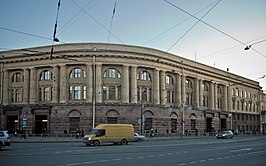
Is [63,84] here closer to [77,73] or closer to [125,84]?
[77,73]

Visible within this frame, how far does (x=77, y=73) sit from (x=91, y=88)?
4040mm

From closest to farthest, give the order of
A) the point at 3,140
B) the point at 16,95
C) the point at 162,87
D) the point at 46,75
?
the point at 3,140, the point at 46,75, the point at 16,95, the point at 162,87

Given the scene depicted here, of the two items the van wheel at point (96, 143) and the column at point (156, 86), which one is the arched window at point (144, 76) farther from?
the van wheel at point (96, 143)

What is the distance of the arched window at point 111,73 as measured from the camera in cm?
5470

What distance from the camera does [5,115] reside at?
188ft

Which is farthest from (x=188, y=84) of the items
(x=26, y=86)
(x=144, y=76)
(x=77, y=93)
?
(x=26, y=86)

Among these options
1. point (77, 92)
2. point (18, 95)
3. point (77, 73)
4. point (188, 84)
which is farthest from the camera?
point (188, 84)

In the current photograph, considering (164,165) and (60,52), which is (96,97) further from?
(164,165)

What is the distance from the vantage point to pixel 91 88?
53.0m

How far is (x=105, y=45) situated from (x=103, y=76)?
5203 mm

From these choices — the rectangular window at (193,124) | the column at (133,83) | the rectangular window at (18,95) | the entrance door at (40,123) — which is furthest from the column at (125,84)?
the rectangular window at (18,95)

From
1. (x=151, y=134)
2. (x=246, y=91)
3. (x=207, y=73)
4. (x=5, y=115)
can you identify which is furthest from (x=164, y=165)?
(x=246, y=91)

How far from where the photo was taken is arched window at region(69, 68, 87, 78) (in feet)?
179

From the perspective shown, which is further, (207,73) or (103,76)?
(207,73)
